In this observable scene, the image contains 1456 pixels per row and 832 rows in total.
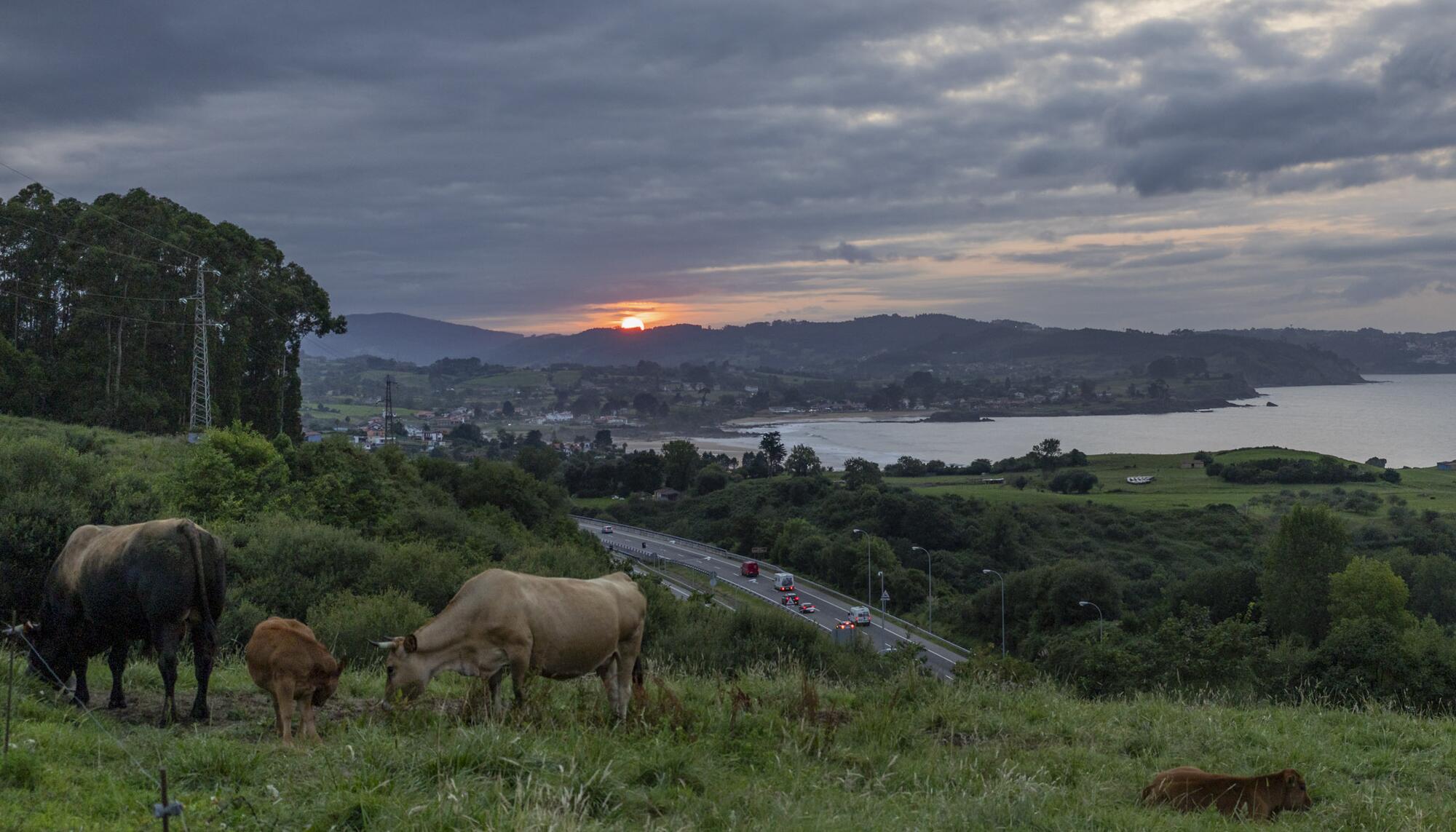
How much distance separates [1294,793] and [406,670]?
6.20 m

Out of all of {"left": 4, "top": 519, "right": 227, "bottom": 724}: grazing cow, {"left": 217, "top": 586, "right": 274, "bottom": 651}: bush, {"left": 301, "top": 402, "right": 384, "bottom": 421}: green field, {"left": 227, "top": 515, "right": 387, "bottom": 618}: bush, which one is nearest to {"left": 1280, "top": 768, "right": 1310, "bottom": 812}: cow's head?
{"left": 4, "top": 519, "right": 227, "bottom": 724}: grazing cow

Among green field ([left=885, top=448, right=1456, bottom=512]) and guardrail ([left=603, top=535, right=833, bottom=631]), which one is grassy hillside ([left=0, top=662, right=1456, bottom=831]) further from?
green field ([left=885, top=448, right=1456, bottom=512])

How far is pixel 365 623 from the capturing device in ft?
42.3

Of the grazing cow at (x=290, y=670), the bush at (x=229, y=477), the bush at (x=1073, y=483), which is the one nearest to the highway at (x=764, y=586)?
the bush at (x=229, y=477)

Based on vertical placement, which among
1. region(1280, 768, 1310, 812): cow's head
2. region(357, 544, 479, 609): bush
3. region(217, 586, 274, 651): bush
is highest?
region(1280, 768, 1310, 812): cow's head

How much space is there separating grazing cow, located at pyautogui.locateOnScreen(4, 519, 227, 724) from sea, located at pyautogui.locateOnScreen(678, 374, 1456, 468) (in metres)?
108

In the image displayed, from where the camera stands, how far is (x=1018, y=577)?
49.8 meters

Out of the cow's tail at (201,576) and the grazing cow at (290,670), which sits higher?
the cow's tail at (201,576)

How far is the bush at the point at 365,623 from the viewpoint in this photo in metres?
12.2

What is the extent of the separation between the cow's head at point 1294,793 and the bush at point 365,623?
8.73 m

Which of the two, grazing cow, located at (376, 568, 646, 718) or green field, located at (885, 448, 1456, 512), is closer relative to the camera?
grazing cow, located at (376, 568, 646, 718)

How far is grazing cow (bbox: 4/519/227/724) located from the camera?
7.66m

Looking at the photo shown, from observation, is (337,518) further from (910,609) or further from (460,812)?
(910,609)

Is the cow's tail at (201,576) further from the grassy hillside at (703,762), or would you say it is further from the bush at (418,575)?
the bush at (418,575)
